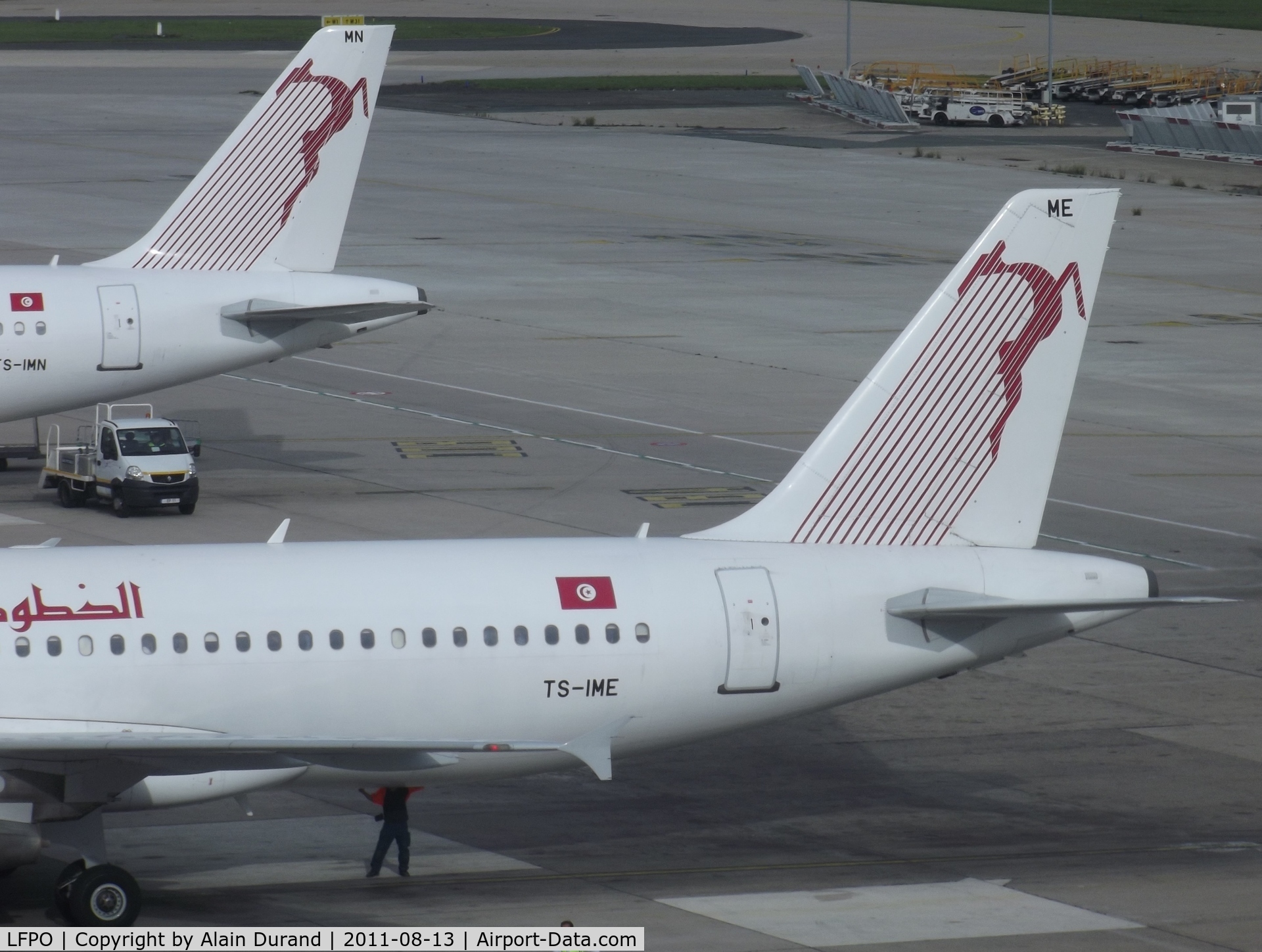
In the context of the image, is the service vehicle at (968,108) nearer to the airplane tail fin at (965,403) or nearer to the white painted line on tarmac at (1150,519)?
the white painted line on tarmac at (1150,519)

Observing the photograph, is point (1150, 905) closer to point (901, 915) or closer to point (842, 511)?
point (901, 915)

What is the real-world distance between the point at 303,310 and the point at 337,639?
22.7 meters

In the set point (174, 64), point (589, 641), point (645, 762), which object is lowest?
point (645, 762)

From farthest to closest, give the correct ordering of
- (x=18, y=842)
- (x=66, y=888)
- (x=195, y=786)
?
→ (x=195, y=786)
(x=18, y=842)
(x=66, y=888)

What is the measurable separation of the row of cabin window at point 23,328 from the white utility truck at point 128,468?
8.03ft

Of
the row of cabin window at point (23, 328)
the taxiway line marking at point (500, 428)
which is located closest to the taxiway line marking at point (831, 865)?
the taxiway line marking at point (500, 428)

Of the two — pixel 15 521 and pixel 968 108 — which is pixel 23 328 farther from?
pixel 968 108

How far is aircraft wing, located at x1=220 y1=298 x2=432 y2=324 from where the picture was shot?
144 ft

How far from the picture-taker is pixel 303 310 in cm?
4388

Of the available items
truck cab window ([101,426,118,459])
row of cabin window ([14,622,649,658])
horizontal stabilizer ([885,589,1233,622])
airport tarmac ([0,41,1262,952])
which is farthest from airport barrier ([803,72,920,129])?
row of cabin window ([14,622,649,658])

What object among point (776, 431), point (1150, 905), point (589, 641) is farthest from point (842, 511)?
point (776, 431)

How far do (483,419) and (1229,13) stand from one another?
14784 centimetres

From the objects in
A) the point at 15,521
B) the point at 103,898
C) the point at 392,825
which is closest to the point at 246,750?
the point at 103,898

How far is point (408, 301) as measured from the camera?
1740 inches
